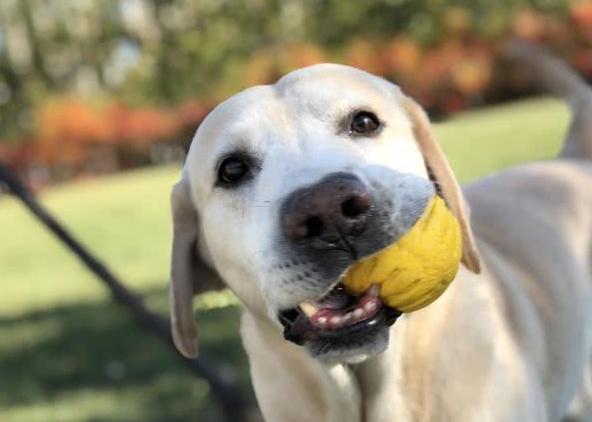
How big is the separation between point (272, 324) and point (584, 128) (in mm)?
2226

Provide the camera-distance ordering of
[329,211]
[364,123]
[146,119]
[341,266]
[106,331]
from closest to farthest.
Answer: [329,211] → [341,266] → [364,123] → [106,331] → [146,119]

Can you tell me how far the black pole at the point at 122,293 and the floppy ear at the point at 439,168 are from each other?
1561 mm

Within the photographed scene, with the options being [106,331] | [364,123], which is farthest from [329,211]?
[106,331]

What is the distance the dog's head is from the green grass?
0.46m

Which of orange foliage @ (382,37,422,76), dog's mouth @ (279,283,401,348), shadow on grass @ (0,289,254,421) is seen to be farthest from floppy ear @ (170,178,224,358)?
orange foliage @ (382,37,422,76)

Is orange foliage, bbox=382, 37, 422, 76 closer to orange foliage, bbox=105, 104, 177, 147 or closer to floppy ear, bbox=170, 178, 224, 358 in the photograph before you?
orange foliage, bbox=105, 104, 177, 147

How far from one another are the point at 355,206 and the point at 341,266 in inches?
6.7

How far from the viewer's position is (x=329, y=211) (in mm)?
2387

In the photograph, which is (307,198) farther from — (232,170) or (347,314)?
(232,170)

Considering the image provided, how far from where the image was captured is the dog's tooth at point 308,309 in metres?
2.70

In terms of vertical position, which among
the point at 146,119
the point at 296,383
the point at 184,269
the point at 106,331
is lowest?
the point at 146,119

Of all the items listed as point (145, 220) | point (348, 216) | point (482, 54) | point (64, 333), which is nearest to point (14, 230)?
point (145, 220)

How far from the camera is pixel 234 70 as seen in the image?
120 ft

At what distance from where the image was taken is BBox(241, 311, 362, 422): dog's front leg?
3.15 metres
